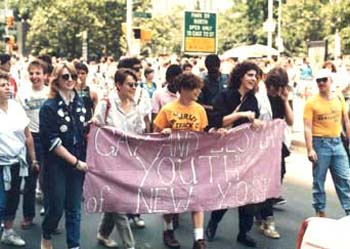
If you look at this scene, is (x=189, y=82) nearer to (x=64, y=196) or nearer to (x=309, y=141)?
(x=64, y=196)

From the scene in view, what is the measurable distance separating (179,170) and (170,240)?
777mm

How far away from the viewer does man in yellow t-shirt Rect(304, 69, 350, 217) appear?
7.95 m

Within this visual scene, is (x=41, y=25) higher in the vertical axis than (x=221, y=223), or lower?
higher

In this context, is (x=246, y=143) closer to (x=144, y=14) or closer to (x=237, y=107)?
(x=237, y=107)

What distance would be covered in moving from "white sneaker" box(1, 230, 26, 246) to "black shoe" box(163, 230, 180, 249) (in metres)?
1.41

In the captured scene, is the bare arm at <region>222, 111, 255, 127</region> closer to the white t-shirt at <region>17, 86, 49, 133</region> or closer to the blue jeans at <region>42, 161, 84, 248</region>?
the blue jeans at <region>42, 161, 84, 248</region>

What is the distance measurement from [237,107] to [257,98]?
37 cm

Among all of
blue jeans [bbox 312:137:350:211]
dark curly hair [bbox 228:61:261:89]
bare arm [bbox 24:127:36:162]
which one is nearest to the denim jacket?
bare arm [bbox 24:127:36:162]

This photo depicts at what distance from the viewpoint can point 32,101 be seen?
332 inches

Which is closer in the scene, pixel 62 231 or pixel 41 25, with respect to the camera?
pixel 62 231

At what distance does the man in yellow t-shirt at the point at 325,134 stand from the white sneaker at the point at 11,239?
10.2ft

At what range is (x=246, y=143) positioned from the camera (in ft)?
24.9

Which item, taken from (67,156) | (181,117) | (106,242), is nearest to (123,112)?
(181,117)

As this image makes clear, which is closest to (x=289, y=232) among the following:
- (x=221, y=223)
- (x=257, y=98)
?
(x=221, y=223)
